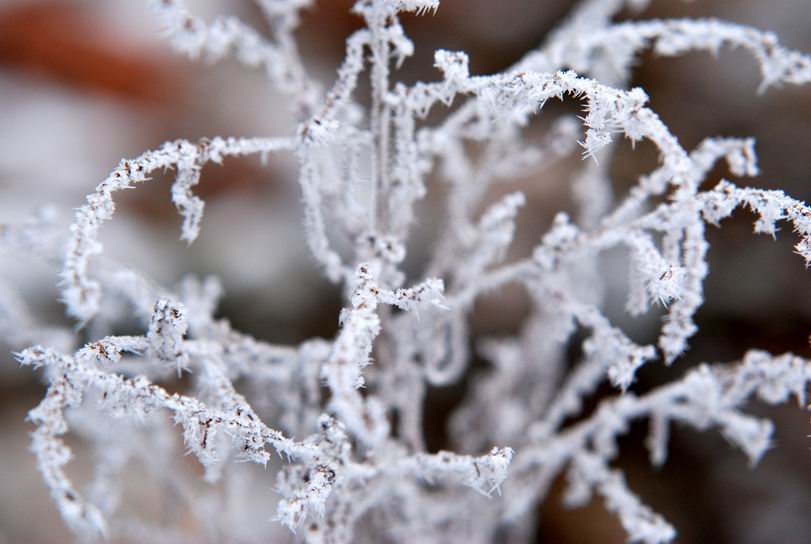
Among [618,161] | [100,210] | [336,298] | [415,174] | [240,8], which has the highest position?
[240,8]

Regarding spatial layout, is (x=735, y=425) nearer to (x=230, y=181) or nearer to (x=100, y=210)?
(x=100, y=210)

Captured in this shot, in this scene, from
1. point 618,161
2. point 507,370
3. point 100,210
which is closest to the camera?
point 100,210

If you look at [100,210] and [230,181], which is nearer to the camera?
[100,210]

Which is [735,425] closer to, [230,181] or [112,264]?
[112,264]

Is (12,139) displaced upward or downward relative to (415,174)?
upward

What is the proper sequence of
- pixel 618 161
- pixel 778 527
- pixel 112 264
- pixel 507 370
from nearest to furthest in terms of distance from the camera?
pixel 112 264 < pixel 507 370 < pixel 778 527 < pixel 618 161

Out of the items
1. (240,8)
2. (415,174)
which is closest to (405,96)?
(415,174)
